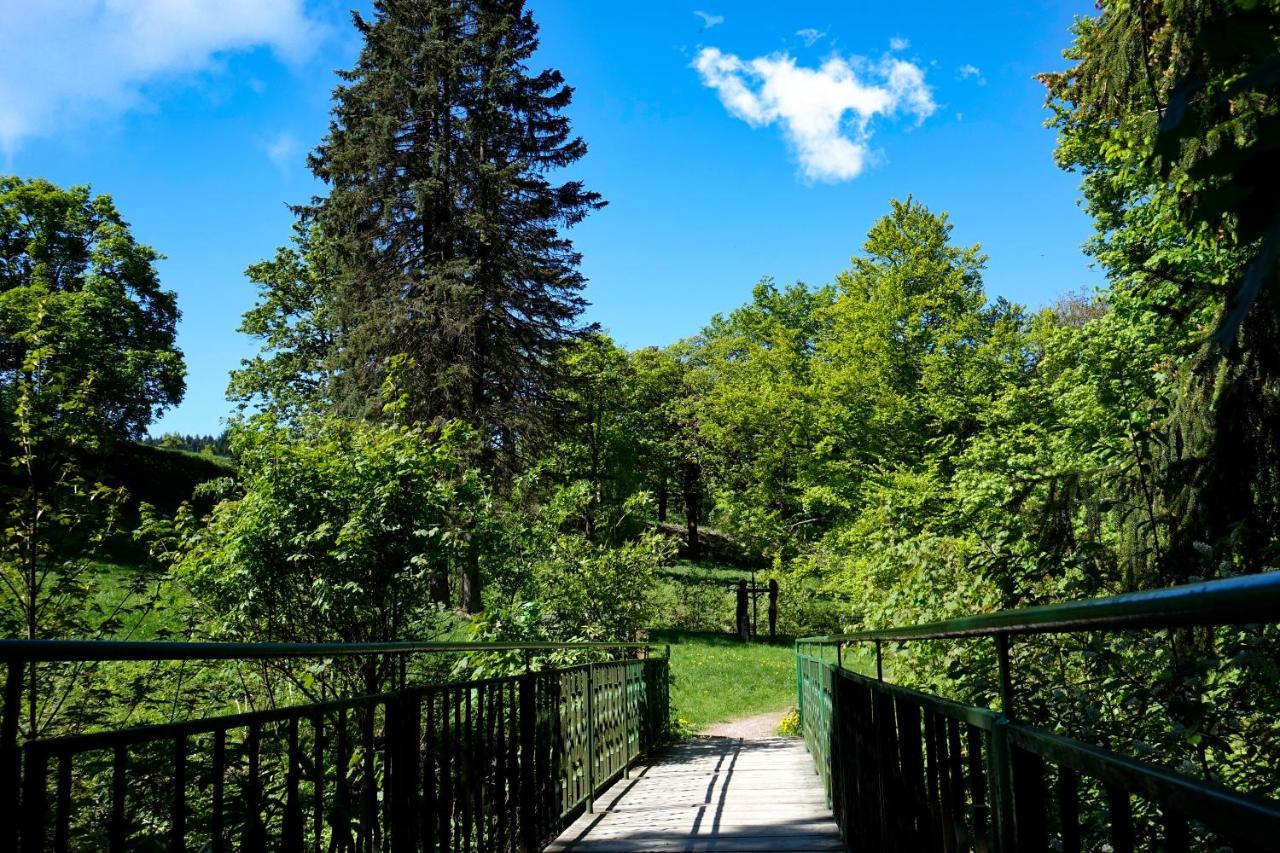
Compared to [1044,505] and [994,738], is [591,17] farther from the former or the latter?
[994,738]

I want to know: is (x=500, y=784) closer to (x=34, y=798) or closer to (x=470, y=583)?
(x=34, y=798)

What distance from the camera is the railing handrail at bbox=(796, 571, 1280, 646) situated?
2.13 feet

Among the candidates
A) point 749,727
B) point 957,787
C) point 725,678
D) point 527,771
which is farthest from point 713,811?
point 725,678

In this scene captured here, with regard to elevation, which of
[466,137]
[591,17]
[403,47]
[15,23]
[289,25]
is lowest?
[289,25]

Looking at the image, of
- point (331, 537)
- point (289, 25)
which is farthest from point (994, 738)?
point (289, 25)

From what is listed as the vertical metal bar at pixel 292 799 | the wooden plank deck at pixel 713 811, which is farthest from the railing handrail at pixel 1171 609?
the wooden plank deck at pixel 713 811

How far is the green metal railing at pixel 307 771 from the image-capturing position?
1344 millimetres

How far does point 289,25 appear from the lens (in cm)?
775

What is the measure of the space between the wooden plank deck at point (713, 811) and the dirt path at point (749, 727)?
16.6 feet

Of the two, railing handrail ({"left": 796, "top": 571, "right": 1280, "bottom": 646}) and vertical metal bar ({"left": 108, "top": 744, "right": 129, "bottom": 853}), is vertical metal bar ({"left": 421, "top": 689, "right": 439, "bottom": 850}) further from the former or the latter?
railing handrail ({"left": 796, "top": 571, "right": 1280, "bottom": 646})

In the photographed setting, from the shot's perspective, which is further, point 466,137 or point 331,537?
point 466,137

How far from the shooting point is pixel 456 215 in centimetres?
1795

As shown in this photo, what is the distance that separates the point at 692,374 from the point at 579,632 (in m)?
26.7

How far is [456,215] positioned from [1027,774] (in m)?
17.9
